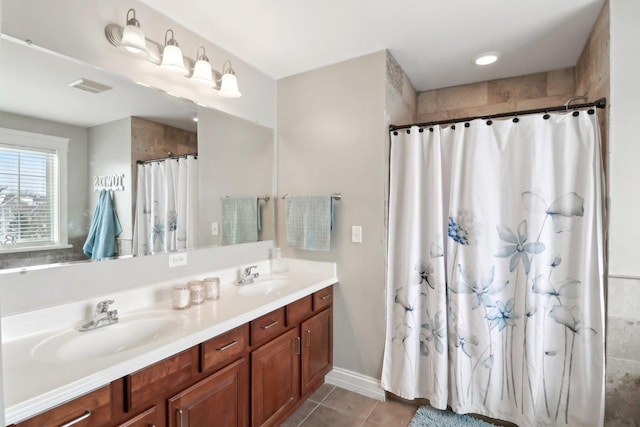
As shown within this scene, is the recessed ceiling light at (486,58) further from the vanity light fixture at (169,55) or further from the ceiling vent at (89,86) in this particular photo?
the ceiling vent at (89,86)

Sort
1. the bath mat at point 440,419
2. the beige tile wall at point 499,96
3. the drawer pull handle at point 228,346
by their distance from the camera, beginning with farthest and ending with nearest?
the beige tile wall at point 499,96
the bath mat at point 440,419
the drawer pull handle at point 228,346

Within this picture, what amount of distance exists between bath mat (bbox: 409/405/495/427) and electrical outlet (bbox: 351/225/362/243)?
1.20 meters

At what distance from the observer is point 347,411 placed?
7.04 ft

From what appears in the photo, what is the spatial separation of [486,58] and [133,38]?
224 centimetres

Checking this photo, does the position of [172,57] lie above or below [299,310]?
above

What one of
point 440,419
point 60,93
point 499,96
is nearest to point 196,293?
point 60,93

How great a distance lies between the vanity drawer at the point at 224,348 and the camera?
1.42 meters

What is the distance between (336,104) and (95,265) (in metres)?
1.82

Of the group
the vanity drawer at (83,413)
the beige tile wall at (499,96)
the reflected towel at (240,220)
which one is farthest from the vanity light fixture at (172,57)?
the beige tile wall at (499,96)

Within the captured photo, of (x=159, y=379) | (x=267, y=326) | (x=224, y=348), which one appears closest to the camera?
(x=159, y=379)

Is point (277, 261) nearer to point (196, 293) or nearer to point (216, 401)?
point (196, 293)

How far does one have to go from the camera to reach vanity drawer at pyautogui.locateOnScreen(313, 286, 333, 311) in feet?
7.30

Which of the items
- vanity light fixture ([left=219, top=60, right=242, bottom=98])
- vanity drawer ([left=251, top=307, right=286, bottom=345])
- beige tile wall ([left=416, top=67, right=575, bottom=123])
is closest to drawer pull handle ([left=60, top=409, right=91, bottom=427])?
vanity drawer ([left=251, top=307, right=286, bottom=345])

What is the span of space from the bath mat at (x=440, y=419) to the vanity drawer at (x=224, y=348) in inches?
48.6
